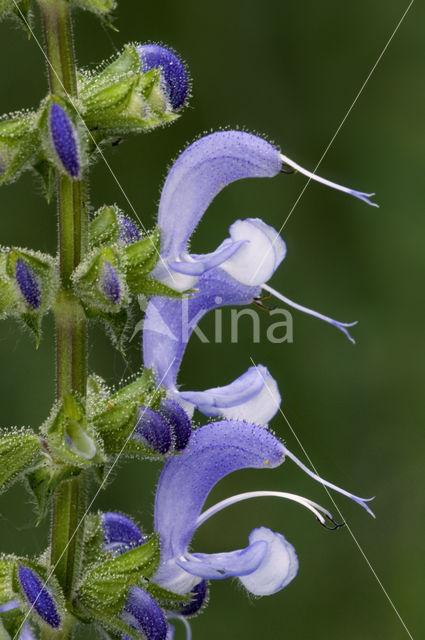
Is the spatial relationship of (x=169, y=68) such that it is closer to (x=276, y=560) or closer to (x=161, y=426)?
(x=161, y=426)

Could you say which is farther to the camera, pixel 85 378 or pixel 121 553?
pixel 121 553

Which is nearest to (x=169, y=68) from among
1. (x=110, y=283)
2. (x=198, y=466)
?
(x=110, y=283)

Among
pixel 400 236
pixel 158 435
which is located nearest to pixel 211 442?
pixel 158 435

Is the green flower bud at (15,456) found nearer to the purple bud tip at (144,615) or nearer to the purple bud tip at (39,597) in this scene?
the purple bud tip at (39,597)

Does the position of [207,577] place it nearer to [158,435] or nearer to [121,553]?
[121,553]

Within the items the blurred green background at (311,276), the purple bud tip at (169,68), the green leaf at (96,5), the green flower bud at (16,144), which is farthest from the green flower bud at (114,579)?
the blurred green background at (311,276)

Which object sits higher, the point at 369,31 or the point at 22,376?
the point at 369,31
